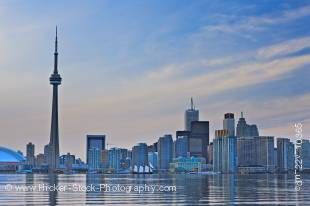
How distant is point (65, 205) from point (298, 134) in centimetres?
5944

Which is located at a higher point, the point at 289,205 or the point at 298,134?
the point at 298,134

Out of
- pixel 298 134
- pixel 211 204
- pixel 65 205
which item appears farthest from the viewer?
pixel 298 134

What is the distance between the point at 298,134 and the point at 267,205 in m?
48.9

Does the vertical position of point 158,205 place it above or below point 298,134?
below

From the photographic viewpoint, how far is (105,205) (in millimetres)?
52594

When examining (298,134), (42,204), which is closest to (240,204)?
(42,204)

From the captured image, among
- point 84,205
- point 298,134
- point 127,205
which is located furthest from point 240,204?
point 298,134

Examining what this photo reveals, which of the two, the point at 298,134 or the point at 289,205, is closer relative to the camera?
the point at 289,205

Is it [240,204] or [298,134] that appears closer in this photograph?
[240,204]

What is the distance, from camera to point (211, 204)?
2144 inches

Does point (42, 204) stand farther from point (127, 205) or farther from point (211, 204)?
point (211, 204)

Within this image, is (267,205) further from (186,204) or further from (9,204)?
(9,204)

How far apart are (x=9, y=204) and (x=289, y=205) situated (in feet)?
85.2

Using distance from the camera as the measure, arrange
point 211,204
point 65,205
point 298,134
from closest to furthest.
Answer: point 65,205
point 211,204
point 298,134
